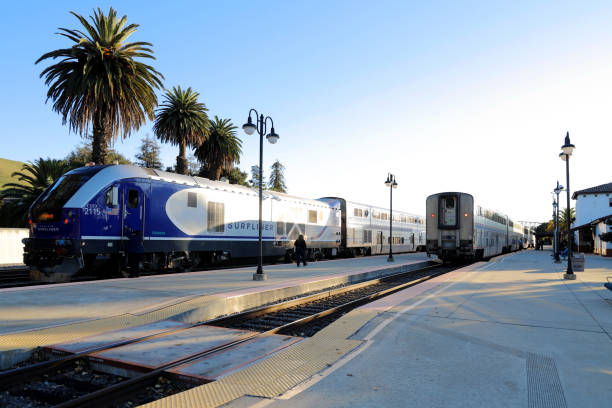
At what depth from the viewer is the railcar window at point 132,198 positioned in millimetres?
13656

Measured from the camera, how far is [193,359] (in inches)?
208

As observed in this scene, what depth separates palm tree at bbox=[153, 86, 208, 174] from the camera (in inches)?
1378

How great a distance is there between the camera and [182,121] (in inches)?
1378

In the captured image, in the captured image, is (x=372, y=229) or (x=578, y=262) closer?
(x=578, y=262)

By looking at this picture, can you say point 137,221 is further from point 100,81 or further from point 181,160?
point 181,160

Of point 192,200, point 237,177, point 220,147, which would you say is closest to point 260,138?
point 192,200

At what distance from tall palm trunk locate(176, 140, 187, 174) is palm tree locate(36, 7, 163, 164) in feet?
24.6

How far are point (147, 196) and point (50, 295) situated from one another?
18.6 ft

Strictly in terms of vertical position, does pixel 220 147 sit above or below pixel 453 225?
above

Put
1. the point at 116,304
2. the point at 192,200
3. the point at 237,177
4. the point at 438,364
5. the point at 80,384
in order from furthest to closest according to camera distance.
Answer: the point at 237,177 → the point at 192,200 → the point at 116,304 → the point at 438,364 → the point at 80,384

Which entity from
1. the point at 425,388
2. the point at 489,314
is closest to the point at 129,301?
the point at 425,388

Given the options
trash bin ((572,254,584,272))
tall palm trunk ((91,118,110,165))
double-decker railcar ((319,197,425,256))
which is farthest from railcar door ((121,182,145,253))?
trash bin ((572,254,584,272))

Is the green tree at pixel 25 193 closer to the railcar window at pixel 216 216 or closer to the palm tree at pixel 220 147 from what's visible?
the palm tree at pixel 220 147

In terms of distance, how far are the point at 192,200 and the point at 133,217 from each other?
279 centimetres
